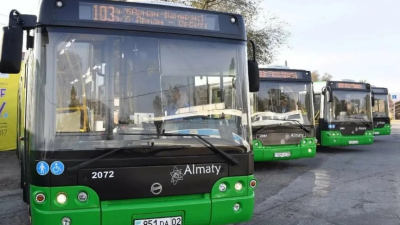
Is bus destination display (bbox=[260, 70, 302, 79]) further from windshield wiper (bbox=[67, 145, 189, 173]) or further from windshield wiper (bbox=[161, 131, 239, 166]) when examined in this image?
windshield wiper (bbox=[67, 145, 189, 173])

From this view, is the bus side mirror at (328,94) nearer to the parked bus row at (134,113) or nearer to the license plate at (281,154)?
the license plate at (281,154)

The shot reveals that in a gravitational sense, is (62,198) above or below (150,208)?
above

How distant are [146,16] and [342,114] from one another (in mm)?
12229

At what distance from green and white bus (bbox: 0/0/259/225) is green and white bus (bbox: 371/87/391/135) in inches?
675

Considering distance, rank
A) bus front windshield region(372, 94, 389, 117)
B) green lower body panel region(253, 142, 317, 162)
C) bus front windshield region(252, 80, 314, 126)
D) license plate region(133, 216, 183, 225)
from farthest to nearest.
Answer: bus front windshield region(372, 94, 389, 117), bus front windshield region(252, 80, 314, 126), green lower body panel region(253, 142, 317, 162), license plate region(133, 216, 183, 225)

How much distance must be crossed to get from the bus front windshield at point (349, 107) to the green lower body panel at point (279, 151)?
4.39 meters

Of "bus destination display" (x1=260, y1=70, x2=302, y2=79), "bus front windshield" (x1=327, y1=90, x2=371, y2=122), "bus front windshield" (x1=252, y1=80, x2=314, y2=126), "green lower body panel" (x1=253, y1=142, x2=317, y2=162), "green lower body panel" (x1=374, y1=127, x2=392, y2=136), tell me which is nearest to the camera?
"green lower body panel" (x1=253, y1=142, x2=317, y2=162)

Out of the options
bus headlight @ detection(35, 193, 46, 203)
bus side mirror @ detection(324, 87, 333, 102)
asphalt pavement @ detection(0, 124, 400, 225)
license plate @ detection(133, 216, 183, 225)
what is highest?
bus side mirror @ detection(324, 87, 333, 102)

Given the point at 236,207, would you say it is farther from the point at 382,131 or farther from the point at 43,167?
the point at 382,131

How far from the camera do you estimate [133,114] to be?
424 centimetres

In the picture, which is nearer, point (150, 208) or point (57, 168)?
point (57, 168)

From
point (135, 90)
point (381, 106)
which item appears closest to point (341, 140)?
point (381, 106)

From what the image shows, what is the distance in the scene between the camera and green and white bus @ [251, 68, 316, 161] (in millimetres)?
10805

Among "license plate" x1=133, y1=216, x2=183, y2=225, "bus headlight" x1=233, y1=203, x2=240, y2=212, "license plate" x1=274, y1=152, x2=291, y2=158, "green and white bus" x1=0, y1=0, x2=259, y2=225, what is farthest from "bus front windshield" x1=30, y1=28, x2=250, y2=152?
"license plate" x1=274, y1=152, x2=291, y2=158
